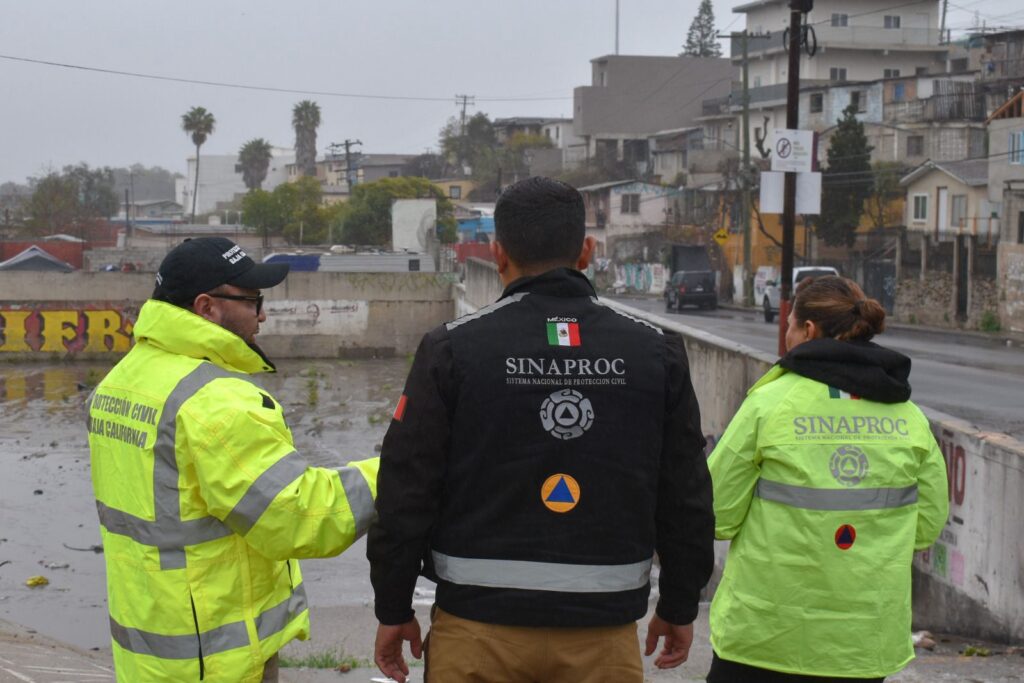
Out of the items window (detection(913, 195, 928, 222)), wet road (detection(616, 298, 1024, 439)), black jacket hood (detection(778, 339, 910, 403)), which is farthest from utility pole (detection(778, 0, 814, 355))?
window (detection(913, 195, 928, 222))

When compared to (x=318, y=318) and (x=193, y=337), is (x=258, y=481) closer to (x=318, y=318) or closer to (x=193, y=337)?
(x=193, y=337)

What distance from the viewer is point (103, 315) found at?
35.7m

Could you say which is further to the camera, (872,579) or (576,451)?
(872,579)

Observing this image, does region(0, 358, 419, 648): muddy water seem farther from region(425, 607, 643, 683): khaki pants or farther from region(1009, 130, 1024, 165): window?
region(1009, 130, 1024, 165): window

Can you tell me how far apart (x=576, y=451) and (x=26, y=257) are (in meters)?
47.4

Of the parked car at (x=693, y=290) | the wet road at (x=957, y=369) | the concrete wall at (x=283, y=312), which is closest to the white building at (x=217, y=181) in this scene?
the parked car at (x=693, y=290)

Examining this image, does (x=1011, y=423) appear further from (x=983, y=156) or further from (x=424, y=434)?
(x=983, y=156)

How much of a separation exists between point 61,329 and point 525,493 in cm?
3535

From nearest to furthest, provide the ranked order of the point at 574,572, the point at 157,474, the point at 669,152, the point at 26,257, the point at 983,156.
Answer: the point at 574,572 < the point at 157,474 < the point at 26,257 < the point at 983,156 < the point at 669,152

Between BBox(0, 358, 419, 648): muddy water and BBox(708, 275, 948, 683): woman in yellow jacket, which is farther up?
BBox(708, 275, 948, 683): woman in yellow jacket

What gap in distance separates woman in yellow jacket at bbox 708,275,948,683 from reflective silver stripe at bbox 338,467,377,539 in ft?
3.81

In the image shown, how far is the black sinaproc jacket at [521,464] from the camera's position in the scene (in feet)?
9.47

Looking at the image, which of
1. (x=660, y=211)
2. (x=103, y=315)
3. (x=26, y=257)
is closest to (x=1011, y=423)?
(x=103, y=315)

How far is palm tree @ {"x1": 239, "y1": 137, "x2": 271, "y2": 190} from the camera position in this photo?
419 feet
